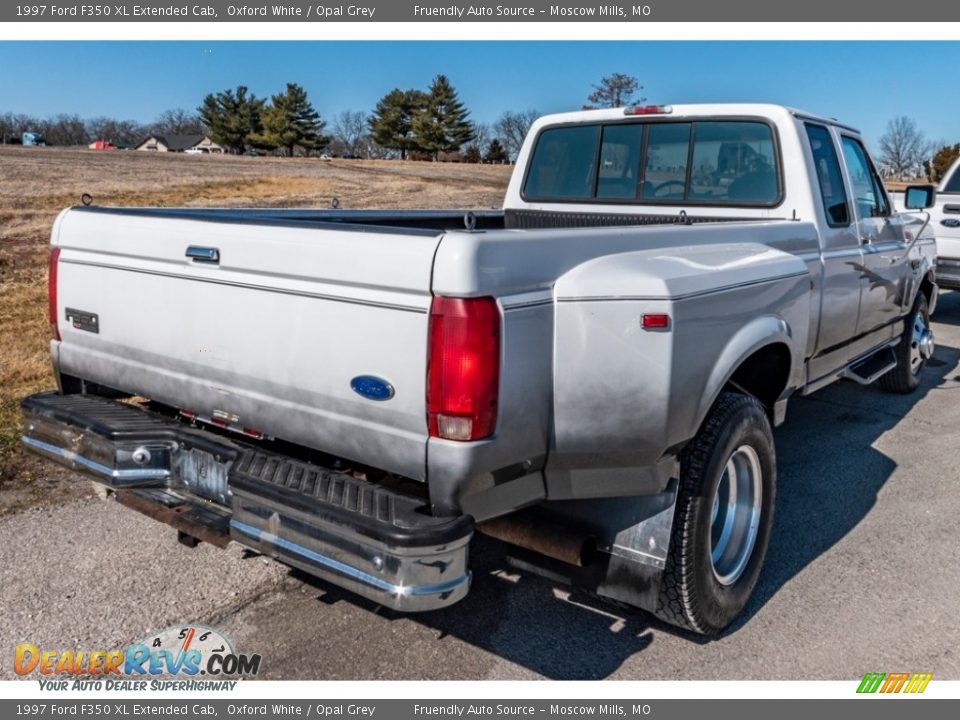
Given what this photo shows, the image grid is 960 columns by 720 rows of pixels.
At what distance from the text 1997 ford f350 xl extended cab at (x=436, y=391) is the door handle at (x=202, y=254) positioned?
0.01m

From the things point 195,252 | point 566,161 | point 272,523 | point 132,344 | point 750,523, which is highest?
point 566,161

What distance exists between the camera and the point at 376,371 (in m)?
2.64

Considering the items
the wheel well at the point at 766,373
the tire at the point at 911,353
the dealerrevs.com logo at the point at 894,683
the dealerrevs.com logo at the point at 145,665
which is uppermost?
the wheel well at the point at 766,373

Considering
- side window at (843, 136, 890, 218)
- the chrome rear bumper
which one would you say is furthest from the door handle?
side window at (843, 136, 890, 218)

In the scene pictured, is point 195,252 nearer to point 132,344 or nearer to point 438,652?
point 132,344

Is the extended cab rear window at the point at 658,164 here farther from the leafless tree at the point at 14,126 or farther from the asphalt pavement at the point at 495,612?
the leafless tree at the point at 14,126

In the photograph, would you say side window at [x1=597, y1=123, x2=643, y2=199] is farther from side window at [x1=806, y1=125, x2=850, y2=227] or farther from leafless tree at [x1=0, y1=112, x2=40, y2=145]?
leafless tree at [x1=0, y1=112, x2=40, y2=145]

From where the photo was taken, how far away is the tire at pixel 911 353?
665cm

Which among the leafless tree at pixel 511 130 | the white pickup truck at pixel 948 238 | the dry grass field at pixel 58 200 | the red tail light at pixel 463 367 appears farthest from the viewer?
the leafless tree at pixel 511 130

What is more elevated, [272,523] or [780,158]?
[780,158]

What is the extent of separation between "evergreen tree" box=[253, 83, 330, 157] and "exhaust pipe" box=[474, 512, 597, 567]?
69340mm

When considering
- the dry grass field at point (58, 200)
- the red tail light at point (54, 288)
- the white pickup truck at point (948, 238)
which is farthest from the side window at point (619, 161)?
the white pickup truck at point (948, 238)

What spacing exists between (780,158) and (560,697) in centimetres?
316

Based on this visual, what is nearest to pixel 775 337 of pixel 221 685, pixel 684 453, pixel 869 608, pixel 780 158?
pixel 684 453
